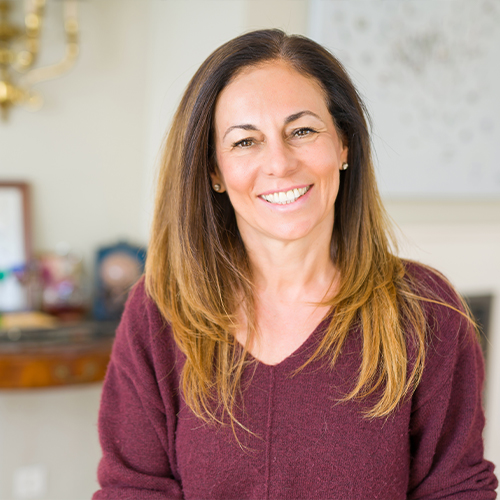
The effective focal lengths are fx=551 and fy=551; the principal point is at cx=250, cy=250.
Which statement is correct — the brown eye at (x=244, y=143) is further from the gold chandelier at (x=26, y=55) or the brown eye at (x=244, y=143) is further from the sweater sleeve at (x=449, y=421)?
the gold chandelier at (x=26, y=55)

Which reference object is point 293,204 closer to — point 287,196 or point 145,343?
point 287,196

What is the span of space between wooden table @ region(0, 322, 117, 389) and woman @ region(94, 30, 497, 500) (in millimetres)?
626

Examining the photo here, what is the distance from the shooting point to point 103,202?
2131 mm

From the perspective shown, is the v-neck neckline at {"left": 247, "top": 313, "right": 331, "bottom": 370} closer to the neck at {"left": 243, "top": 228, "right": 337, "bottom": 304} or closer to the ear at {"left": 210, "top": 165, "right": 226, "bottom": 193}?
the neck at {"left": 243, "top": 228, "right": 337, "bottom": 304}

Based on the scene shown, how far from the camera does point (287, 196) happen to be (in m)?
0.99

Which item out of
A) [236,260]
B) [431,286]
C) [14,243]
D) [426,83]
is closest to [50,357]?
[14,243]

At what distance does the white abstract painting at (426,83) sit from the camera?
1.79m

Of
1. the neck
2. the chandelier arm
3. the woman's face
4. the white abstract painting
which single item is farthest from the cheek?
the chandelier arm

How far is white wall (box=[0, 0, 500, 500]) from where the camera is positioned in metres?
1.98

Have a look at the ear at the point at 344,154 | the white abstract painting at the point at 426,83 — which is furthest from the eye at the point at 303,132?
the white abstract painting at the point at 426,83

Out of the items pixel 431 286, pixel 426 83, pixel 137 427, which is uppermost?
pixel 426 83

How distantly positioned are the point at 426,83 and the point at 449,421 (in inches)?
51.6

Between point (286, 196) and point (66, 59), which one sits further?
point (66, 59)

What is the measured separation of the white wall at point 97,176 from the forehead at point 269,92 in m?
0.93
